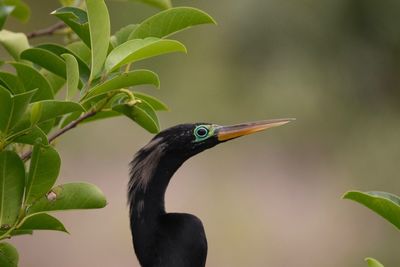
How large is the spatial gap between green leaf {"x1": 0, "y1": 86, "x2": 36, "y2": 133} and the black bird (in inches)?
43.9

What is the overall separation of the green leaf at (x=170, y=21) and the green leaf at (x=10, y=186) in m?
0.50

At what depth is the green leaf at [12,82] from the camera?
2.80 m

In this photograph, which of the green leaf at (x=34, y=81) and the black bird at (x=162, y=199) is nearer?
the green leaf at (x=34, y=81)

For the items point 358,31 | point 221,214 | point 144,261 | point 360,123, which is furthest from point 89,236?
point 144,261

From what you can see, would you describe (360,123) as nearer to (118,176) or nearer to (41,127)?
(118,176)

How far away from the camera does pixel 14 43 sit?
316 centimetres

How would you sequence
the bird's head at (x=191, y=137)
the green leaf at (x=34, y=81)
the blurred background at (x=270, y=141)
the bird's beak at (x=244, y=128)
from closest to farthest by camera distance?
the green leaf at (x=34, y=81)
the bird's beak at (x=244, y=128)
the bird's head at (x=191, y=137)
the blurred background at (x=270, y=141)

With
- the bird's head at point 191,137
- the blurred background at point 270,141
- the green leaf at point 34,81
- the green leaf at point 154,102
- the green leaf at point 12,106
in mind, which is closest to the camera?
the green leaf at point 12,106

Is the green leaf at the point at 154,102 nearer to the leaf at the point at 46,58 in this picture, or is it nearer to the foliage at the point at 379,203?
the leaf at the point at 46,58

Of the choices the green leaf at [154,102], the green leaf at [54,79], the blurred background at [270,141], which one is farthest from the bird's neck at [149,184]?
the blurred background at [270,141]

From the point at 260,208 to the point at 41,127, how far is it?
13497 mm

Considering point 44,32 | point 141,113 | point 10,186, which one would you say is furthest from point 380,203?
point 44,32

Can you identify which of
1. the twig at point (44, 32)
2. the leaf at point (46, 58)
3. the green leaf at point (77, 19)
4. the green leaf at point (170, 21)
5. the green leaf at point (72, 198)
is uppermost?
the green leaf at point (170, 21)

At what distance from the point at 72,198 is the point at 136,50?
0.50m
